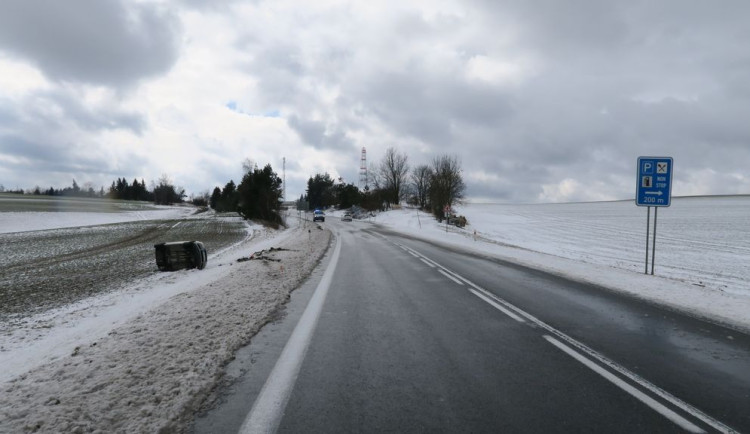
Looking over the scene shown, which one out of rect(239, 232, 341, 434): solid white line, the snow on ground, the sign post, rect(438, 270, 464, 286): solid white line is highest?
the sign post

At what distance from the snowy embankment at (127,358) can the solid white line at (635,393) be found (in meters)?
4.11

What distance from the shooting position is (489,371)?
14.3ft

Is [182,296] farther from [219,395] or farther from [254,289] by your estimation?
[219,395]

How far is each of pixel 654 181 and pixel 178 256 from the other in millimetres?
16400

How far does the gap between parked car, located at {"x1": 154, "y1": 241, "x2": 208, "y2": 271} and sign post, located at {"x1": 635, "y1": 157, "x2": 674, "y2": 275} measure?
49.6ft

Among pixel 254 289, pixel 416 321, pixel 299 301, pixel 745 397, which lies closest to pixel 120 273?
pixel 254 289

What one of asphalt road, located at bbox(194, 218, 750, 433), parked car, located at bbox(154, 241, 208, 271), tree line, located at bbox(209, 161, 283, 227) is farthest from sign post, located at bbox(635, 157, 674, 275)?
tree line, located at bbox(209, 161, 283, 227)

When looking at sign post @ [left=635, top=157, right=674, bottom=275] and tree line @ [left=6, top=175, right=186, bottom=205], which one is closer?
sign post @ [left=635, top=157, right=674, bottom=275]

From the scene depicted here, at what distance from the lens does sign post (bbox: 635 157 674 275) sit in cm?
1270

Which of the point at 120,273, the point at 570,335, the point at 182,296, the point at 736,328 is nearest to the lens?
the point at 570,335

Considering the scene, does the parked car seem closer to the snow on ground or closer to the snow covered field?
the snow covered field

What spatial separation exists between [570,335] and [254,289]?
6.57 meters

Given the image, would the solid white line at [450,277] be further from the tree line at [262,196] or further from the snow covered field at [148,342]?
the tree line at [262,196]

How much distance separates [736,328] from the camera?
20.6 ft
